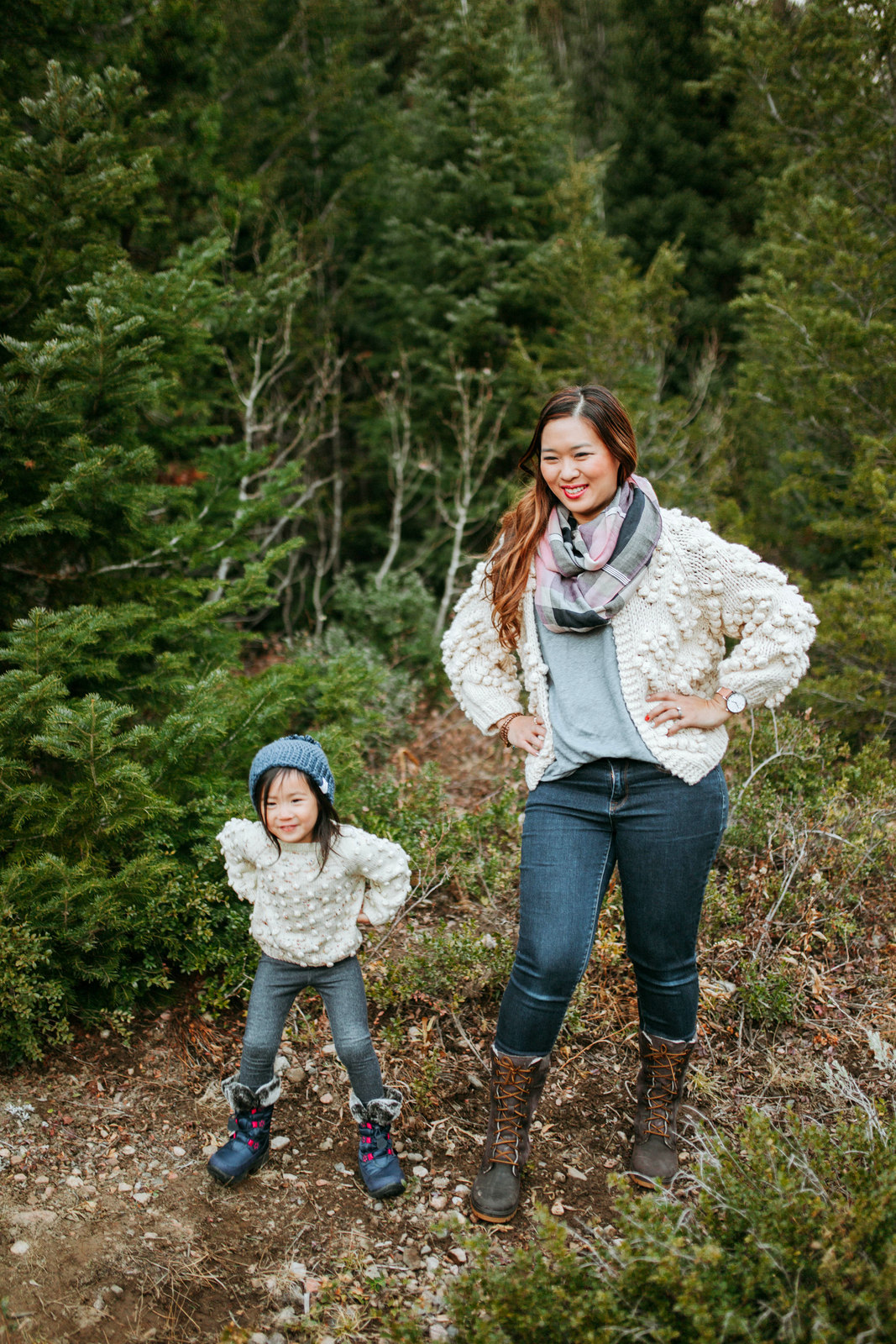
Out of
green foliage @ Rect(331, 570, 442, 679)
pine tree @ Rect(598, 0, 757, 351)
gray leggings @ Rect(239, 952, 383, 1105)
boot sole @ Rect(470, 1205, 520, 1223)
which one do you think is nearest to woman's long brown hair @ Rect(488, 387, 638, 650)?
gray leggings @ Rect(239, 952, 383, 1105)

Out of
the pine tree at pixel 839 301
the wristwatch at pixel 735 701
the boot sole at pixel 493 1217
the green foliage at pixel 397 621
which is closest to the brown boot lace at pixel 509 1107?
the boot sole at pixel 493 1217

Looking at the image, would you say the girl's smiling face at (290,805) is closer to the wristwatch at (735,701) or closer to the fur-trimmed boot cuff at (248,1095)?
the fur-trimmed boot cuff at (248,1095)

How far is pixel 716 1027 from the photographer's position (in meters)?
3.18

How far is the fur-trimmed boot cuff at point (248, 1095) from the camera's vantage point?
99.8 inches

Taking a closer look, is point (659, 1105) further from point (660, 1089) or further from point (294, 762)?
point (294, 762)

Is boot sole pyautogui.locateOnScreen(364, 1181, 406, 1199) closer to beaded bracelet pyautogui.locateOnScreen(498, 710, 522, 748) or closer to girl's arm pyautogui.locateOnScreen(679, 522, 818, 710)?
beaded bracelet pyautogui.locateOnScreen(498, 710, 522, 748)

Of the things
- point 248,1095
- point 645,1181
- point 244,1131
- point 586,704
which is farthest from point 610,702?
point 244,1131

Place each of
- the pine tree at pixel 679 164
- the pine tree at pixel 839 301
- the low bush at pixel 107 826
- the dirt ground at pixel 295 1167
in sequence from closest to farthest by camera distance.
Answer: the dirt ground at pixel 295 1167 → the low bush at pixel 107 826 → the pine tree at pixel 839 301 → the pine tree at pixel 679 164

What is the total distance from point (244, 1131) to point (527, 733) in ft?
4.64

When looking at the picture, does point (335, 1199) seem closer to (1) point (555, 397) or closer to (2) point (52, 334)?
(1) point (555, 397)

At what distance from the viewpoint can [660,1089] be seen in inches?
100

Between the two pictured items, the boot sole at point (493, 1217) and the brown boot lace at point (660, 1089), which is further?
the brown boot lace at point (660, 1089)

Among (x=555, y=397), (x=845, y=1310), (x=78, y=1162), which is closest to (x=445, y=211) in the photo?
(x=555, y=397)

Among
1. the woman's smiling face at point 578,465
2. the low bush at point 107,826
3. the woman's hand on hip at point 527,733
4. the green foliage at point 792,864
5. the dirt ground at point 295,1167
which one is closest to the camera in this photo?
the dirt ground at point 295,1167
